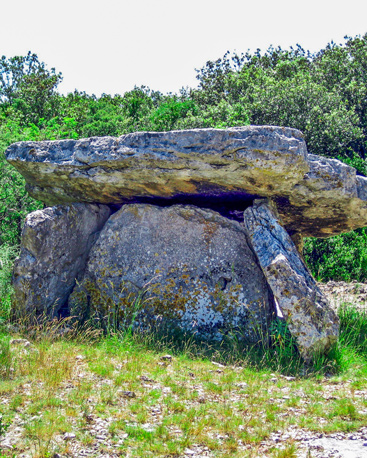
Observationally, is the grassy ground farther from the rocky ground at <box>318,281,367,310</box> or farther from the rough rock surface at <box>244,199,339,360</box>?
the rocky ground at <box>318,281,367,310</box>

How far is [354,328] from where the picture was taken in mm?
8977

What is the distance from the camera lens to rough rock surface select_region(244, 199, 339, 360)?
758 centimetres

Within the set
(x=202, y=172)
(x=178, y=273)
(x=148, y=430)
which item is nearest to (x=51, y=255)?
(x=178, y=273)

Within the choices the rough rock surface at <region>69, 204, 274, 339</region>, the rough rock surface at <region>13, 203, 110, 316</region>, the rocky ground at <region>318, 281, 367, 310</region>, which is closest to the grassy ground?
the rough rock surface at <region>69, 204, 274, 339</region>

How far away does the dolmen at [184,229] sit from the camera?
8000 mm

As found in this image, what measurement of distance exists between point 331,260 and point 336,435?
31.2ft

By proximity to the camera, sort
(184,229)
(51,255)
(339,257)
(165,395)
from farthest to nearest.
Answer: (339,257) → (184,229) → (51,255) → (165,395)

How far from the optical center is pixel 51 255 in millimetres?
9062

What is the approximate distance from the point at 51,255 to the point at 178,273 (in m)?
2.19

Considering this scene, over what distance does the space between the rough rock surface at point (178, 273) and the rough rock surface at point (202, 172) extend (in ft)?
1.80

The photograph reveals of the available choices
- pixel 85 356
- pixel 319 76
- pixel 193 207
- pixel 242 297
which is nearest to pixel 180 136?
pixel 193 207

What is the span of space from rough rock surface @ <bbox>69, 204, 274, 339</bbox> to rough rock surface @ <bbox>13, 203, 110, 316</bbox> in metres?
0.29

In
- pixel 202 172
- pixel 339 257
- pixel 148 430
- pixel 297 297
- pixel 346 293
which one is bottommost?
pixel 148 430

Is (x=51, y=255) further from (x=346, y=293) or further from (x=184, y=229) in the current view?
(x=346, y=293)
